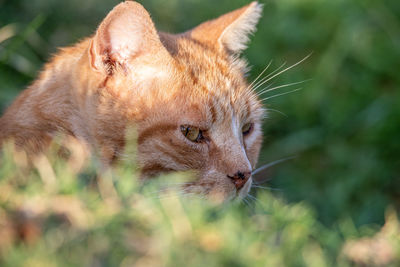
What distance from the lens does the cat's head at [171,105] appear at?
2.29 m

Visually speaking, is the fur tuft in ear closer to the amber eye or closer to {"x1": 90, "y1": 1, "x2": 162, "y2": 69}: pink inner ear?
the amber eye

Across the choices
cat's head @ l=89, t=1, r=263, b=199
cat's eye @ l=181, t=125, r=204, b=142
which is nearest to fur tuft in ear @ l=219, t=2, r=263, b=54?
cat's head @ l=89, t=1, r=263, b=199

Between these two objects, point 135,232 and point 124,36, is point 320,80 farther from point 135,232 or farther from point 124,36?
point 135,232

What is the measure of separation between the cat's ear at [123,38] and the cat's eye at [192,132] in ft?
1.17

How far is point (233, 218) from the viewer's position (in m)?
1.61

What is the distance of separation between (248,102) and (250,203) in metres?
0.53

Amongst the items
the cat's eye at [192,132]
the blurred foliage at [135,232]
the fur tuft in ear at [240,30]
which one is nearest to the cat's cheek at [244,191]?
the cat's eye at [192,132]

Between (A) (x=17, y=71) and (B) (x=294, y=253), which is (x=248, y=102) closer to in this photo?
(B) (x=294, y=253)

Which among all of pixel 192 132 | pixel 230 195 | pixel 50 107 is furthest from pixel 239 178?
pixel 50 107

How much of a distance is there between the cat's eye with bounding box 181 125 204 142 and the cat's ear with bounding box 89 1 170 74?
0.36 meters

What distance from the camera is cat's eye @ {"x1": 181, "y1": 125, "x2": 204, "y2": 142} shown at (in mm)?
2355

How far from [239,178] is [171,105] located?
439 mm

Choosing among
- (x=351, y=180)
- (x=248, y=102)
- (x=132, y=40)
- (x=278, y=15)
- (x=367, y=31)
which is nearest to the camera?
(x=132, y=40)

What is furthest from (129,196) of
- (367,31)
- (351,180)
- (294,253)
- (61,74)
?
(367,31)
